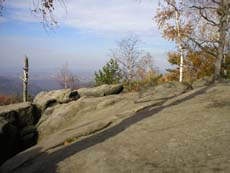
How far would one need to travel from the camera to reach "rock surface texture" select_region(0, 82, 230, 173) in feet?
24.1

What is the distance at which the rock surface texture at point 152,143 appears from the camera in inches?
289

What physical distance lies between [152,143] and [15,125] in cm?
1273

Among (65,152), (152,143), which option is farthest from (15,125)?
(152,143)

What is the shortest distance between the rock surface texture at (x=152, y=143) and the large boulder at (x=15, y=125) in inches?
167

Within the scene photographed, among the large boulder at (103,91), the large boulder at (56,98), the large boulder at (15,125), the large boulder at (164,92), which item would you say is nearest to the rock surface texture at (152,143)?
the large boulder at (164,92)

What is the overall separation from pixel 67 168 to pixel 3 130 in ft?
25.5

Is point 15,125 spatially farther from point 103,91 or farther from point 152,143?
point 152,143

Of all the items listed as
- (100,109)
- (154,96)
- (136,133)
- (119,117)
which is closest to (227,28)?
(154,96)

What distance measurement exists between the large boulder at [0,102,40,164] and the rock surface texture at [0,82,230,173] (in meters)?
4.25

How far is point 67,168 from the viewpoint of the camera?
8250 millimetres

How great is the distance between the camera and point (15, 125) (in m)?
19.2

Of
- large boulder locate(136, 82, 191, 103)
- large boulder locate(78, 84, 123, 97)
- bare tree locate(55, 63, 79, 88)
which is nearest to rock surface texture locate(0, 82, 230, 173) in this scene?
large boulder locate(136, 82, 191, 103)

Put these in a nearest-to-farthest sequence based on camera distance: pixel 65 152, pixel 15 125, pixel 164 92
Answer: pixel 65 152
pixel 164 92
pixel 15 125

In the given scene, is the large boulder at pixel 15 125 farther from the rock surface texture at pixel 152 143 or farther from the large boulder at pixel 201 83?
the large boulder at pixel 201 83
